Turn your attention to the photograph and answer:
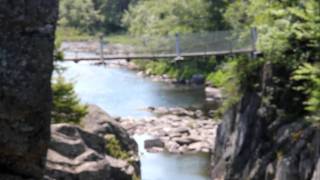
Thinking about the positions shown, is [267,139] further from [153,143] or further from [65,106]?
[153,143]

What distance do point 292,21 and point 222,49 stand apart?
277 inches

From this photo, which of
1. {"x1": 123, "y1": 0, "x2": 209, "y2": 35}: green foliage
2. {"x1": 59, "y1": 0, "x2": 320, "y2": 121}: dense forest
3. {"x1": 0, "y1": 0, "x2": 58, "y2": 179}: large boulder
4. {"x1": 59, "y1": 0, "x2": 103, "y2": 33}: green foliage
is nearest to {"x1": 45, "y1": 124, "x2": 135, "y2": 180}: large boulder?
{"x1": 59, "y1": 0, "x2": 320, "y2": 121}: dense forest

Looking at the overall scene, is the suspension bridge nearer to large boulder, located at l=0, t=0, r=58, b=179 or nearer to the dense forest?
the dense forest

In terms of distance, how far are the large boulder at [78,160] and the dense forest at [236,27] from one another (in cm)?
374

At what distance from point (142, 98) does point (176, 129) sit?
8.52 metres

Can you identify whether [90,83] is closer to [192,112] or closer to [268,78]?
[192,112]

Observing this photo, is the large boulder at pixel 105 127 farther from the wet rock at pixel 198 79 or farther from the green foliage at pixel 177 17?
the wet rock at pixel 198 79

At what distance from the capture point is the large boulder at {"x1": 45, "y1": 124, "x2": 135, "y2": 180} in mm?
11031

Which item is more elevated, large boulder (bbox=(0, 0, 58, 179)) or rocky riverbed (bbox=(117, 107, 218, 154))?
large boulder (bbox=(0, 0, 58, 179))

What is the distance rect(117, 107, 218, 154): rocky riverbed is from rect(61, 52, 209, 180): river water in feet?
2.04

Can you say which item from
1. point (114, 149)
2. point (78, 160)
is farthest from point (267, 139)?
point (78, 160)

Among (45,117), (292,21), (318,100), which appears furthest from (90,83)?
→ (45,117)

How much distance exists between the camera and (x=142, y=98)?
36375 millimetres

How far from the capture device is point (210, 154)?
24.4 metres
